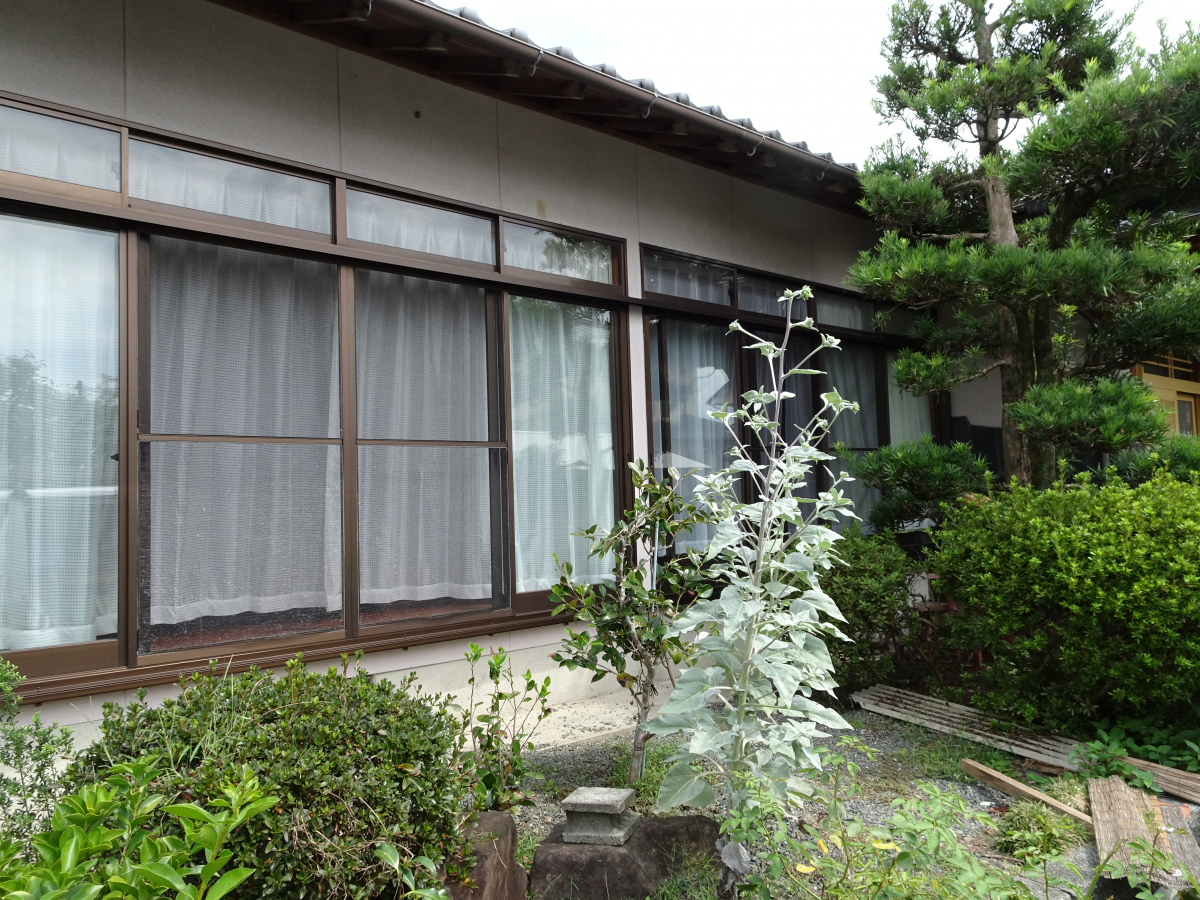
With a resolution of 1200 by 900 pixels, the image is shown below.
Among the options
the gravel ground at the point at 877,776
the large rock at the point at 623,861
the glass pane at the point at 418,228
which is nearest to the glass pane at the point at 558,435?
the glass pane at the point at 418,228

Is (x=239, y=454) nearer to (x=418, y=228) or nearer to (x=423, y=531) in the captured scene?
(x=423, y=531)

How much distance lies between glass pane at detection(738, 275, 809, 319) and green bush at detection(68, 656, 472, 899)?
418 centimetres

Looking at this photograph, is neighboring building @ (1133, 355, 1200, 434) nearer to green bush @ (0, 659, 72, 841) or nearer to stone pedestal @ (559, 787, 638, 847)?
stone pedestal @ (559, 787, 638, 847)

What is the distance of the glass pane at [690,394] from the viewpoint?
538 cm

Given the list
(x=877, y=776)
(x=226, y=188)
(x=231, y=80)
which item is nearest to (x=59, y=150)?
(x=226, y=188)

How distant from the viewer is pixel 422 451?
13.8 ft

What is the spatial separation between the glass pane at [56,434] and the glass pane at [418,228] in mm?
1174

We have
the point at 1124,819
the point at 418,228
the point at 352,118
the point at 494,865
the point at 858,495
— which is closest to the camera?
the point at 494,865

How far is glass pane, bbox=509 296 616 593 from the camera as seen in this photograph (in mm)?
4617

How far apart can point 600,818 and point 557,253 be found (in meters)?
3.30

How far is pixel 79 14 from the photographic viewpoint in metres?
3.29

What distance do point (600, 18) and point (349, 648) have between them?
795cm

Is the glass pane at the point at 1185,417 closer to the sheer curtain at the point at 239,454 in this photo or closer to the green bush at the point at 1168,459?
the green bush at the point at 1168,459

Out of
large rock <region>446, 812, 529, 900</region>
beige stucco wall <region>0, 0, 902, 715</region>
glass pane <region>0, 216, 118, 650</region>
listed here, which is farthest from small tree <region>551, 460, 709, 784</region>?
glass pane <region>0, 216, 118, 650</region>
